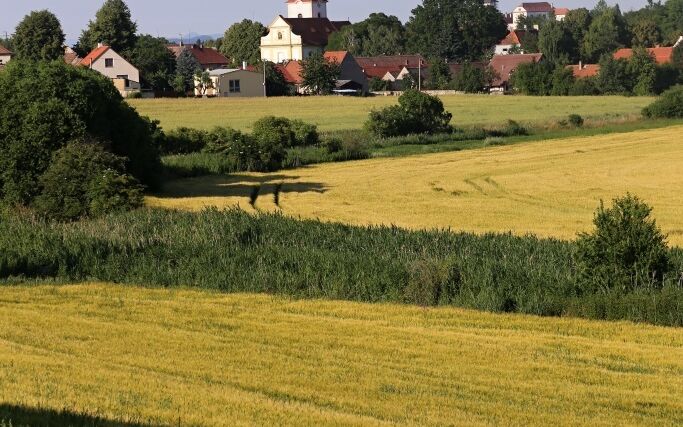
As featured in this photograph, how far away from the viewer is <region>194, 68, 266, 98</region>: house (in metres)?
103

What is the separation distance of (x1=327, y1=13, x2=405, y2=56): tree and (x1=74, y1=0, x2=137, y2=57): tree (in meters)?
35.6

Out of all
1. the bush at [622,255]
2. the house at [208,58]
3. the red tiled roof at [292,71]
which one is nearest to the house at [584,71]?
the red tiled roof at [292,71]

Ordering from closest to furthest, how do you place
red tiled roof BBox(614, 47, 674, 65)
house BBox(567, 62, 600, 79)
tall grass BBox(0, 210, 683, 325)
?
1. tall grass BBox(0, 210, 683, 325)
2. house BBox(567, 62, 600, 79)
3. red tiled roof BBox(614, 47, 674, 65)

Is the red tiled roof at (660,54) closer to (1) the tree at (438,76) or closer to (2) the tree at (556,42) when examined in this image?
(2) the tree at (556,42)

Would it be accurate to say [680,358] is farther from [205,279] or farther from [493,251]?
[205,279]

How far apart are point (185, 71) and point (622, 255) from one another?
9068 cm

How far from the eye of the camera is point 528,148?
53719 millimetres

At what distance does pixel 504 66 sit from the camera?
409 ft

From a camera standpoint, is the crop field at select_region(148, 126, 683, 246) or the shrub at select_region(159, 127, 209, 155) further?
the shrub at select_region(159, 127, 209, 155)

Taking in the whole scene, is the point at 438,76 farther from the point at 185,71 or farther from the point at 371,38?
the point at 371,38

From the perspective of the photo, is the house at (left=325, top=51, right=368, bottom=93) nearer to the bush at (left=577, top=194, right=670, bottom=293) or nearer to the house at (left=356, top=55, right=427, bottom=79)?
the house at (left=356, top=55, right=427, bottom=79)

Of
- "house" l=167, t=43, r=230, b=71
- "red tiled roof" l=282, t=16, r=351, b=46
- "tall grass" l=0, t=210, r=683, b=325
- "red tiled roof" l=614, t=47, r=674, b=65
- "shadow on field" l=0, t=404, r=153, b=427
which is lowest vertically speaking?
"tall grass" l=0, t=210, r=683, b=325

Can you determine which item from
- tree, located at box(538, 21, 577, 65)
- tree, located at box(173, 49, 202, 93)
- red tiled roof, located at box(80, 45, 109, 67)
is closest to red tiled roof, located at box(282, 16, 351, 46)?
tree, located at box(538, 21, 577, 65)

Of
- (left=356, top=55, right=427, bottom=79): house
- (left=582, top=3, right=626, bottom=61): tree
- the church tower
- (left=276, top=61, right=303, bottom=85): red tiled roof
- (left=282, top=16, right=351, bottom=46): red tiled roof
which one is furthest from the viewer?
the church tower
